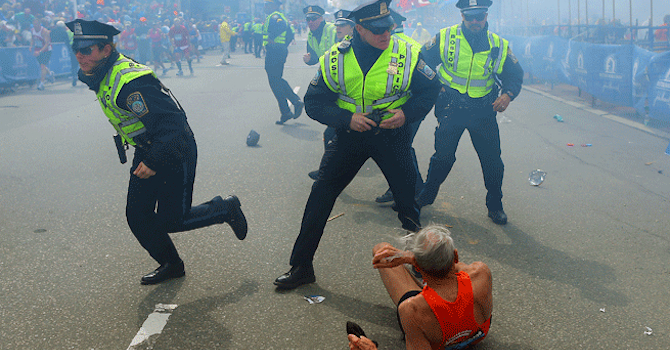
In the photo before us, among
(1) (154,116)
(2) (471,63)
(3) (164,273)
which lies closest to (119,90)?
(1) (154,116)

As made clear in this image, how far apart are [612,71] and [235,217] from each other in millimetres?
9866

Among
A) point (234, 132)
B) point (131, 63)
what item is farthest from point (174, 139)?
point (234, 132)

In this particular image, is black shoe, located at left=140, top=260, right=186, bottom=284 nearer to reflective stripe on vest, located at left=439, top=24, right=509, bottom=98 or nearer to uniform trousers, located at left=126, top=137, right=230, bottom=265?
uniform trousers, located at left=126, top=137, right=230, bottom=265

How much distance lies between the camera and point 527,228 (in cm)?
548

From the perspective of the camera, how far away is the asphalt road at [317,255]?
3.60 meters

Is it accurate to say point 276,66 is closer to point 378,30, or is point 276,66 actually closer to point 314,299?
point 378,30

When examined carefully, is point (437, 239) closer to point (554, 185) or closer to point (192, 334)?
point (192, 334)

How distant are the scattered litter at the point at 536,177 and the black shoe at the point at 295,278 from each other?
151 inches

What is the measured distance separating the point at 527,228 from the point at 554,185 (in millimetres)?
1776

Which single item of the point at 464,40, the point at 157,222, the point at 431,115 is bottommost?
→ the point at 431,115

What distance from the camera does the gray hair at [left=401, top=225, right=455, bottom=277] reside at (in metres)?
2.72

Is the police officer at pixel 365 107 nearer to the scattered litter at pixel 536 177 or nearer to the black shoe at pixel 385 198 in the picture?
the black shoe at pixel 385 198

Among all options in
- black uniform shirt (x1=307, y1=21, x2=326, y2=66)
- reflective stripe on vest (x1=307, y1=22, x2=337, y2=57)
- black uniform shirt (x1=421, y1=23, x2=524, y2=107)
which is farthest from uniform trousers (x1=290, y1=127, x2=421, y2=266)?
black uniform shirt (x1=307, y1=21, x2=326, y2=66)

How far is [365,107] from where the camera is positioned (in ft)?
12.8
